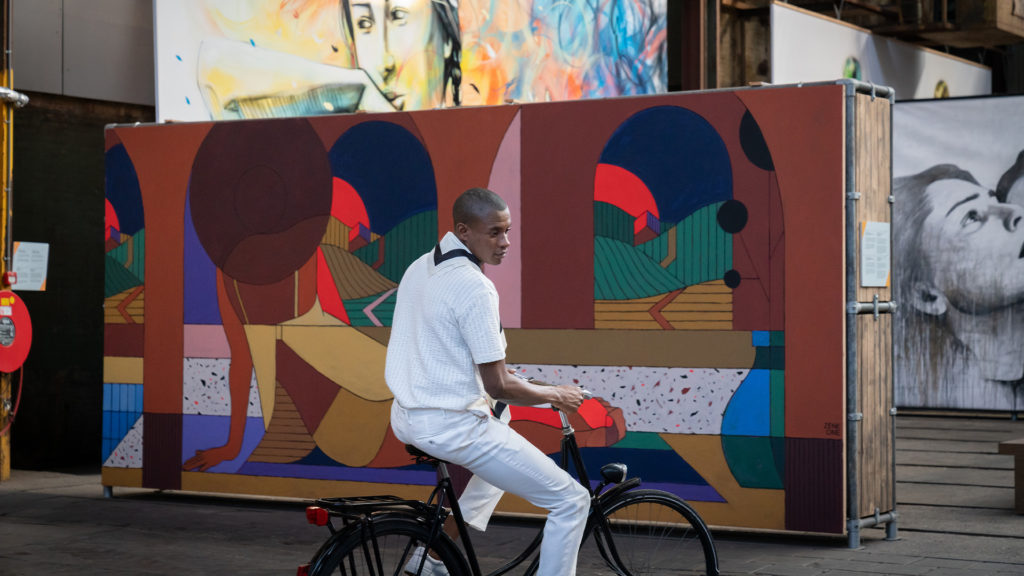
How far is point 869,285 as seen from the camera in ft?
25.9

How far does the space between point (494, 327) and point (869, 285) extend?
3563 millimetres

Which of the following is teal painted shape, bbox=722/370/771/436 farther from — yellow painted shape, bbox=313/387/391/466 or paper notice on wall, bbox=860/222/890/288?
yellow painted shape, bbox=313/387/391/466

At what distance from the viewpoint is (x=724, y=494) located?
7992 mm

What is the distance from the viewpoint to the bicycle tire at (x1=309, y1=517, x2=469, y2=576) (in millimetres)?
4680

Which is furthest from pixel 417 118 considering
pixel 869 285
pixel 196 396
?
pixel 869 285

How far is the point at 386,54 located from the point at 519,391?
730cm

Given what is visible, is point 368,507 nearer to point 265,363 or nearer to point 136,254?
point 265,363

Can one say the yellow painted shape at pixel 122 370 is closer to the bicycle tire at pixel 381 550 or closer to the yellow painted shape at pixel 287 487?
the yellow painted shape at pixel 287 487

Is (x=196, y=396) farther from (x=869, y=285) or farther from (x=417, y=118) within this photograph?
(x=869, y=285)

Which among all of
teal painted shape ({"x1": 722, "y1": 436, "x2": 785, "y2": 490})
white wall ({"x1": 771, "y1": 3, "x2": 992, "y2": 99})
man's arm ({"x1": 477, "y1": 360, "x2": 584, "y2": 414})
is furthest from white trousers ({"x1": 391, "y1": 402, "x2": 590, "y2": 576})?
white wall ({"x1": 771, "y1": 3, "x2": 992, "y2": 99})

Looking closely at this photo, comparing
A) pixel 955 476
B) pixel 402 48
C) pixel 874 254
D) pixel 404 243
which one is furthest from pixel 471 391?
pixel 402 48

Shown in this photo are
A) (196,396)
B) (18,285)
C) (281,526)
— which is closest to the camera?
(281,526)

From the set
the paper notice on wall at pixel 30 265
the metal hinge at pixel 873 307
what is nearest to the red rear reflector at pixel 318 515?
the metal hinge at pixel 873 307

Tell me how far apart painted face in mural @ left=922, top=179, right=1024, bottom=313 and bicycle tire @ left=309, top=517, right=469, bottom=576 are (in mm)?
10842
